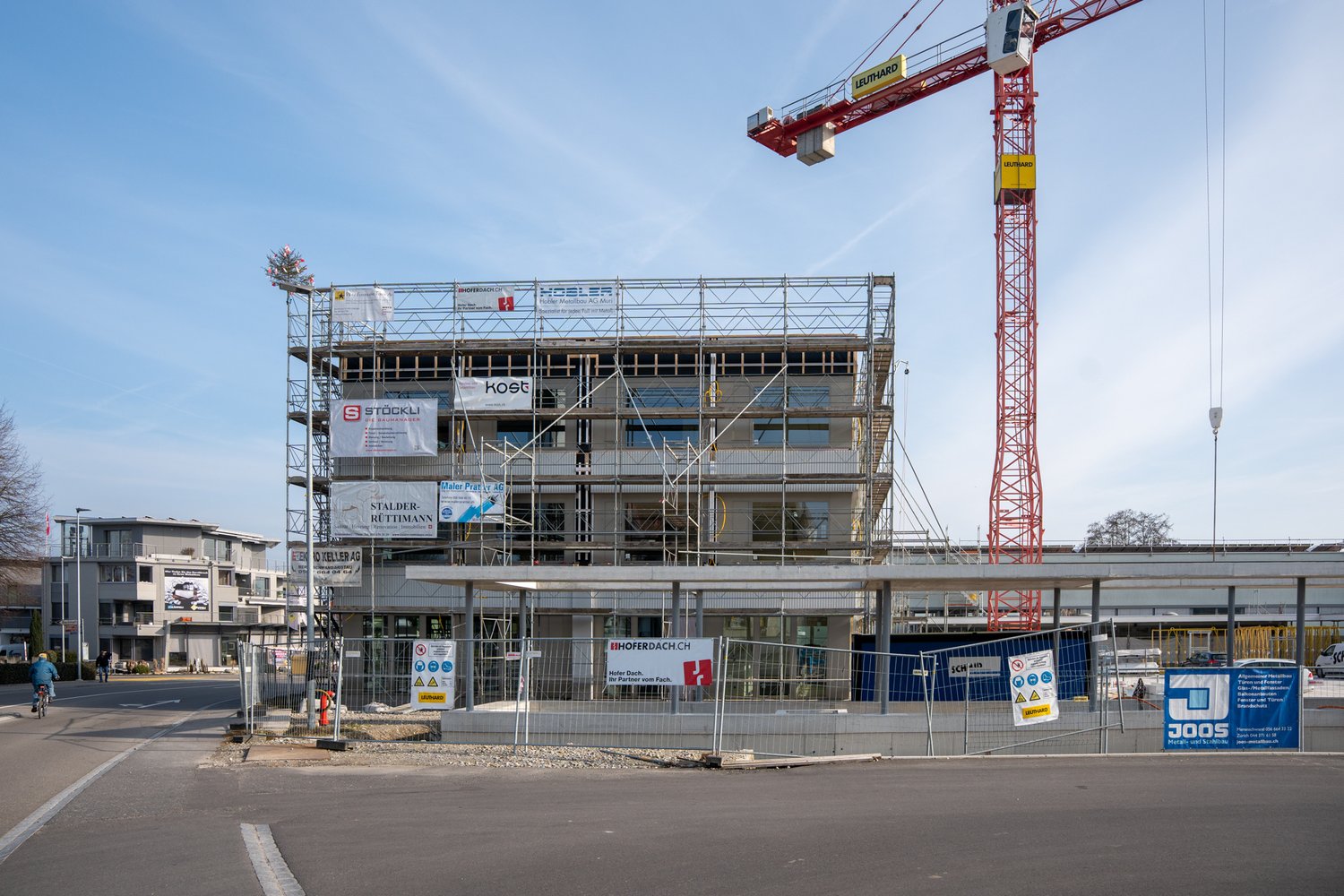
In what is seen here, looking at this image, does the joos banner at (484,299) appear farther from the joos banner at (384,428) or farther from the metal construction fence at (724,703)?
the metal construction fence at (724,703)

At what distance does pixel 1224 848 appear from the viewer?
972cm

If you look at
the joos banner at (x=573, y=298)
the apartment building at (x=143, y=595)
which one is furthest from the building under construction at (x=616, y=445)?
the apartment building at (x=143, y=595)

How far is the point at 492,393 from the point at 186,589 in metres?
48.0

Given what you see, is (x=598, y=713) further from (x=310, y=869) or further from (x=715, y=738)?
(x=310, y=869)

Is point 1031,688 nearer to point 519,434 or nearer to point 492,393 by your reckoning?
point 492,393

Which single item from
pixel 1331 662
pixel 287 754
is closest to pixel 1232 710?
pixel 287 754

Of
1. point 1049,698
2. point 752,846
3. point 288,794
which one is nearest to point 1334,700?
point 1049,698

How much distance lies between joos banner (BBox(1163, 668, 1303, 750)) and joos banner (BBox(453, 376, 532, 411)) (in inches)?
932

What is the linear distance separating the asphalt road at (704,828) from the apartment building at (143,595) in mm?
58493

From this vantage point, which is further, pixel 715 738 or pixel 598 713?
pixel 598 713

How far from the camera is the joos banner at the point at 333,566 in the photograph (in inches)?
1254

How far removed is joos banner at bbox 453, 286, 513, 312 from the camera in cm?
3747

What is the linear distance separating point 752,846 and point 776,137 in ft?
150

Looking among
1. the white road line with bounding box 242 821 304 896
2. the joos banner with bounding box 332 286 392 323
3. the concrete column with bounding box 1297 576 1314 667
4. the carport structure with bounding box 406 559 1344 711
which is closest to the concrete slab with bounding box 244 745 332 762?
the carport structure with bounding box 406 559 1344 711
